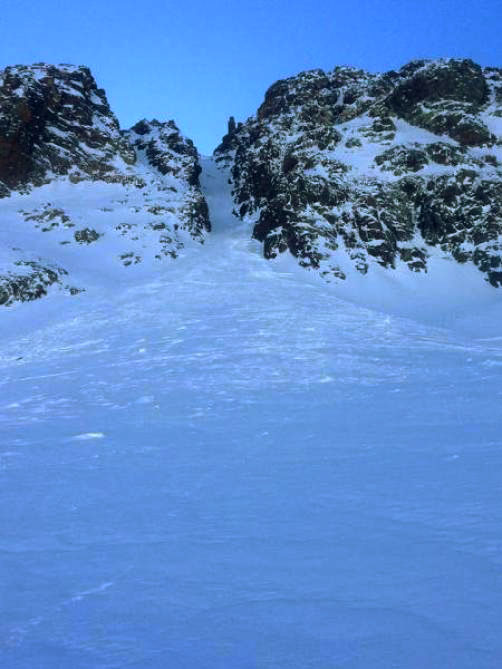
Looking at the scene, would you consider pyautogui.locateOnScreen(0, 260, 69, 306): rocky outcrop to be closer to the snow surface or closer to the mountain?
the mountain

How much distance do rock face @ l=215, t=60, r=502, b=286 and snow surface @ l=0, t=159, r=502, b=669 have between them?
650 inches

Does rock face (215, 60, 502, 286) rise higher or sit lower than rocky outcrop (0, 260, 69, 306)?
higher

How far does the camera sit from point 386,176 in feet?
108

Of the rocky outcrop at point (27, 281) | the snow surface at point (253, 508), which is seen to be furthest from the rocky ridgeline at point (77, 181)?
the snow surface at point (253, 508)

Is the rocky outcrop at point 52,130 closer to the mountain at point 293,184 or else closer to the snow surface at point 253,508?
the mountain at point 293,184

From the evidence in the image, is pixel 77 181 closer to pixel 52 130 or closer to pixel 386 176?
pixel 52 130

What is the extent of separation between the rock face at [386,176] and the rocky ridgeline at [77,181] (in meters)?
5.76

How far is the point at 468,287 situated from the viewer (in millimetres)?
25938

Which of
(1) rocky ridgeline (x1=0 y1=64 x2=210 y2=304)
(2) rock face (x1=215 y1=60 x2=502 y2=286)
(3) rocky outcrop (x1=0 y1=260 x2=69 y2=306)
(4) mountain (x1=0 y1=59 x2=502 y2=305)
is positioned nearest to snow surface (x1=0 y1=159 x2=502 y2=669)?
(3) rocky outcrop (x1=0 y1=260 x2=69 y2=306)

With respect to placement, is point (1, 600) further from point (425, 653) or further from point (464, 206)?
point (464, 206)

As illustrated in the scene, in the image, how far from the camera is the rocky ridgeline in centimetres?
2798

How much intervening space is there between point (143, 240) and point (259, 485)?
25679 millimetres

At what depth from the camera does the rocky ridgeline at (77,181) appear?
91.8 ft

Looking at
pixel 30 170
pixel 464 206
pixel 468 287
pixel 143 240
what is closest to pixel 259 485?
pixel 468 287
